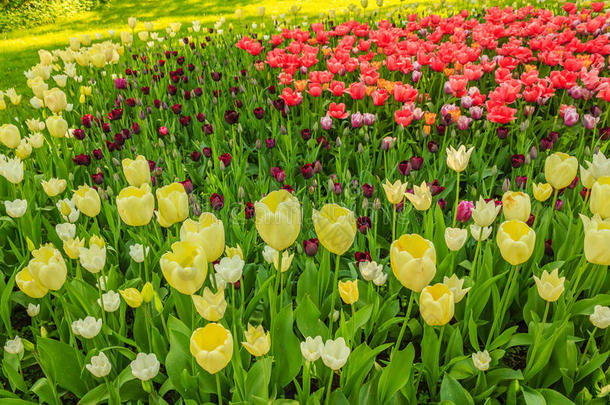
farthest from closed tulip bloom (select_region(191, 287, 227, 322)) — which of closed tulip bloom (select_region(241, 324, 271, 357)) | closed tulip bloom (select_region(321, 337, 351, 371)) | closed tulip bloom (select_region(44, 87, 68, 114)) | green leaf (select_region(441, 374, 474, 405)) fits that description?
closed tulip bloom (select_region(44, 87, 68, 114))

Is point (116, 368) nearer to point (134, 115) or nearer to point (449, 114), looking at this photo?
point (449, 114)

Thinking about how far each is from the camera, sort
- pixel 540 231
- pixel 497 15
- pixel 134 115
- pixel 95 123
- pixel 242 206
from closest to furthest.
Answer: pixel 540 231 < pixel 242 206 < pixel 95 123 < pixel 134 115 < pixel 497 15

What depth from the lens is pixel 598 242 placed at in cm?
159

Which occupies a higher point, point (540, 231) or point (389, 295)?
point (540, 231)

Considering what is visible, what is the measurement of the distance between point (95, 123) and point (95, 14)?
38.6 feet

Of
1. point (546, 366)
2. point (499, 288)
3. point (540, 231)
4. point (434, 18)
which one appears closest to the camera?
point (546, 366)

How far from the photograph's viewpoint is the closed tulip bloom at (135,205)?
185 cm

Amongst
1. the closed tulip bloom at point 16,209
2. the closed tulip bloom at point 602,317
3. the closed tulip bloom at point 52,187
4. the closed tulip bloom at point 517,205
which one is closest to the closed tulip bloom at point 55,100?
the closed tulip bloom at point 52,187

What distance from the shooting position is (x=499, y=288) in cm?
235

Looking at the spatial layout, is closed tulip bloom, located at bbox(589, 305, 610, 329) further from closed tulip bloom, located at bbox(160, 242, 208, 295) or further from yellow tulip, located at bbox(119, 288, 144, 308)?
yellow tulip, located at bbox(119, 288, 144, 308)

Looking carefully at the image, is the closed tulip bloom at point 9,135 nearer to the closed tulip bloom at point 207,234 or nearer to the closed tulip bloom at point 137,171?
the closed tulip bloom at point 137,171

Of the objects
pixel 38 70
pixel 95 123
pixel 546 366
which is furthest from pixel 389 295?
pixel 38 70

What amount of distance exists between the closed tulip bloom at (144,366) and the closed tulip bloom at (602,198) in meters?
1.66

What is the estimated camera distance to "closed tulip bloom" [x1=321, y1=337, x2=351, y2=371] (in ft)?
4.70
